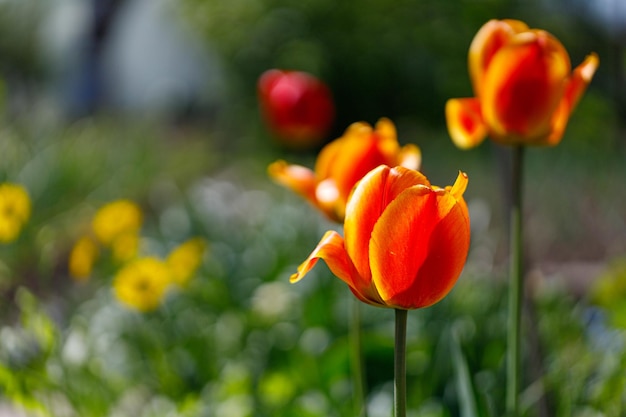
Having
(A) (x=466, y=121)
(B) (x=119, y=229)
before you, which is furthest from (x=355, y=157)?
(B) (x=119, y=229)

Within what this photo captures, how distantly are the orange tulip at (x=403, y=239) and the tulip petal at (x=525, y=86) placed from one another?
33 cm

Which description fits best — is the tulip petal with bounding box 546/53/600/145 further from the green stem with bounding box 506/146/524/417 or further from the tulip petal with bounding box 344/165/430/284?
the tulip petal with bounding box 344/165/430/284

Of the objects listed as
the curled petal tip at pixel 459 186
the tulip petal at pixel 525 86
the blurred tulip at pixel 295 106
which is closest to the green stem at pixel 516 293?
the tulip petal at pixel 525 86

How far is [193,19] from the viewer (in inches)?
293

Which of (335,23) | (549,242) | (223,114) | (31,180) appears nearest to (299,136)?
(549,242)

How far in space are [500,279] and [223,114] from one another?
5.78 m

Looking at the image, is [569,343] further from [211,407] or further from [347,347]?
[211,407]

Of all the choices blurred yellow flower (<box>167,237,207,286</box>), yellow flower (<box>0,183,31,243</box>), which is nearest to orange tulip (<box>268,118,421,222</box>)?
yellow flower (<box>0,183,31,243</box>)

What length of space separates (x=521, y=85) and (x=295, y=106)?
1.94m

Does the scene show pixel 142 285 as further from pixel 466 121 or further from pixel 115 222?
pixel 466 121

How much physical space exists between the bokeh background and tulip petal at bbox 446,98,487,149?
245 mm

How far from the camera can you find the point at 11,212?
4.75 feet

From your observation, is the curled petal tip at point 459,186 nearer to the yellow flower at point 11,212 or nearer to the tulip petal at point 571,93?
the tulip petal at point 571,93

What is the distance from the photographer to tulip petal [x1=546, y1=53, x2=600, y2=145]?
95cm
